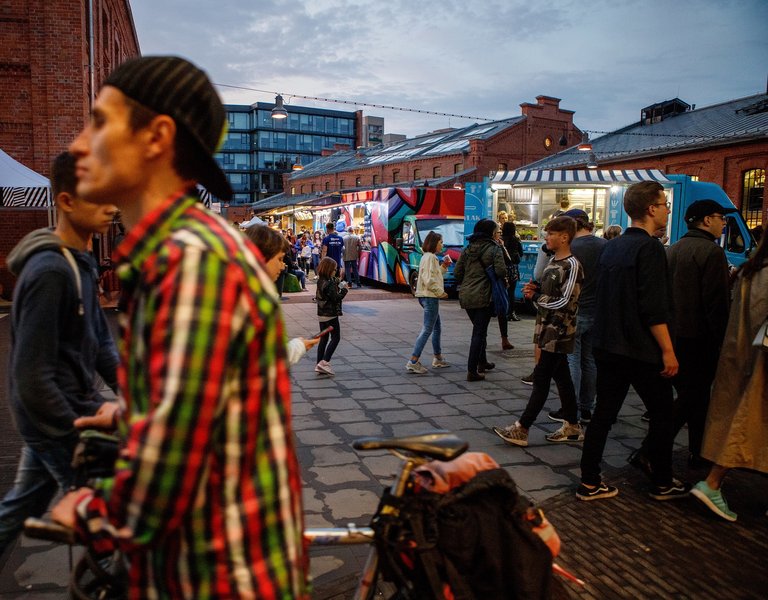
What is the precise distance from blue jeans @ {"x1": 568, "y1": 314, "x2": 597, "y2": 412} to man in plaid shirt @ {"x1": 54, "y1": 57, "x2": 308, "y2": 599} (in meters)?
4.75

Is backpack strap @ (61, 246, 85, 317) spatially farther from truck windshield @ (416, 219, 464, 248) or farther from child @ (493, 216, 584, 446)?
truck windshield @ (416, 219, 464, 248)

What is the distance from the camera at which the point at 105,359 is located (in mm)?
2490

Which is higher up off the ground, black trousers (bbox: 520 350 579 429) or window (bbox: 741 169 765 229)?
window (bbox: 741 169 765 229)

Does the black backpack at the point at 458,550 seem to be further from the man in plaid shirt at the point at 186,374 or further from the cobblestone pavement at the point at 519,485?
the cobblestone pavement at the point at 519,485

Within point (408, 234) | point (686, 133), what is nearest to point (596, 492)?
point (408, 234)

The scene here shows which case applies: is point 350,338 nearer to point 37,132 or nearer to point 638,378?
point 638,378

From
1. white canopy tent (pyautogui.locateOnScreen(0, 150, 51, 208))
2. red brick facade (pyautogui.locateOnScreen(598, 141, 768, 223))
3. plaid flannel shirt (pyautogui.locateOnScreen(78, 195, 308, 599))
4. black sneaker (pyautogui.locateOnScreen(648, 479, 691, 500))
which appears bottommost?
black sneaker (pyautogui.locateOnScreen(648, 479, 691, 500))

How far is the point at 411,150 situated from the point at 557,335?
44329mm

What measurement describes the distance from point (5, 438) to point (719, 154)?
29543mm

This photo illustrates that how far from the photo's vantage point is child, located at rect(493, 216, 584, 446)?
4824 mm

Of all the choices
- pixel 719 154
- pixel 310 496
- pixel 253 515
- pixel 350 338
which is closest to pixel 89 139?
pixel 253 515

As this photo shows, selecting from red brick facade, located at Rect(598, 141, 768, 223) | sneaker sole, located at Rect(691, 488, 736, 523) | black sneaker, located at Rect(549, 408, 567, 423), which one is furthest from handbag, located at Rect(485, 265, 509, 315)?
red brick facade, located at Rect(598, 141, 768, 223)

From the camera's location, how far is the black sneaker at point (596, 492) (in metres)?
3.98

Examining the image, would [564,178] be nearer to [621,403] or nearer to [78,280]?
[621,403]
